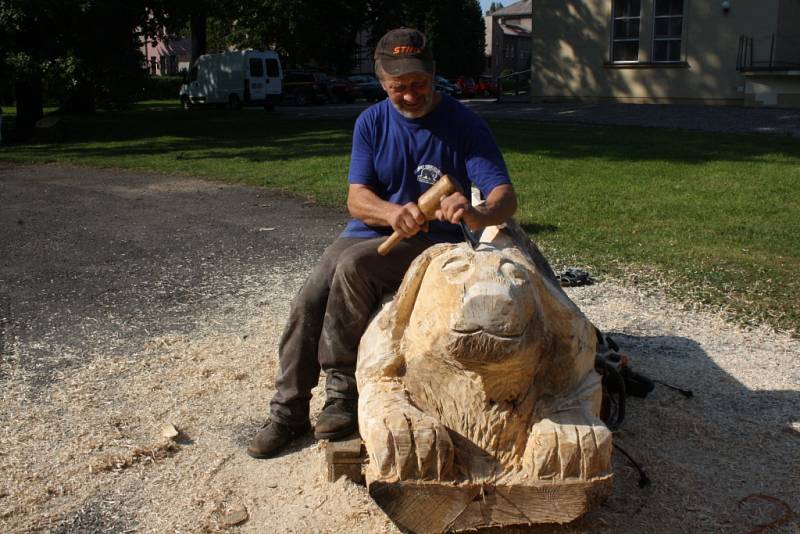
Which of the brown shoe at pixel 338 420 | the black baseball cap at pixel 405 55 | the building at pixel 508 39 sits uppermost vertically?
the building at pixel 508 39

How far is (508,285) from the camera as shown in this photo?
2.43m

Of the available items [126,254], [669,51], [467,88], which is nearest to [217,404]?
[126,254]

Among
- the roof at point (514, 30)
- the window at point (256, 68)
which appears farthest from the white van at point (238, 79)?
the roof at point (514, 30)

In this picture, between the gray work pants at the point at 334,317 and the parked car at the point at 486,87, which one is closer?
the gray work pants at the point at 334,317

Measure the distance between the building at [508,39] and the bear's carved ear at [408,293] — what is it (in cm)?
6949

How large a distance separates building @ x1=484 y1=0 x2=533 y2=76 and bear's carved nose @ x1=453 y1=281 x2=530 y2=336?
69947 millimetres

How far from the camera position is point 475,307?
235 cm

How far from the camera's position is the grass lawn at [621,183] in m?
6.34

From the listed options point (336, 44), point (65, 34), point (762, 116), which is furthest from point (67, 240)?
point (336, 44)

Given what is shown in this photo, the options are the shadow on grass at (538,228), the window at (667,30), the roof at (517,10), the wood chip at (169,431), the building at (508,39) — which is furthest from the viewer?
the roof at (517,10)

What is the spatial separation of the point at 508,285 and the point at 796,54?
2339 centimetres

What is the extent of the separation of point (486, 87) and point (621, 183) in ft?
98.0

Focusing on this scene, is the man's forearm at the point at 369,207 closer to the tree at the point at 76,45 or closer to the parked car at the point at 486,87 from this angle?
the tree at the point at 76,45

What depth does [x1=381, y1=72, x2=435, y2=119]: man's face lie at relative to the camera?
334cm
